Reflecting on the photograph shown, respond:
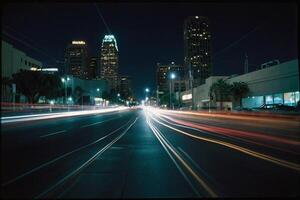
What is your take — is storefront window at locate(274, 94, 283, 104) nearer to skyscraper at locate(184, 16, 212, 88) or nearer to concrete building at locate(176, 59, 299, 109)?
concrete building at locate(176, 59, 299, 109)

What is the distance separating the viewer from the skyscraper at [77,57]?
162000 mm

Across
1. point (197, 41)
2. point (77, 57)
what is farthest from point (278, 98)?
point (77, 57)

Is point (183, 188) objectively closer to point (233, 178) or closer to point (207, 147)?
point (233, 178)

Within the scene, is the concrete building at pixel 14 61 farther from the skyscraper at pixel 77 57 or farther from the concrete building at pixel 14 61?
the skyscraper at pixel 77 57

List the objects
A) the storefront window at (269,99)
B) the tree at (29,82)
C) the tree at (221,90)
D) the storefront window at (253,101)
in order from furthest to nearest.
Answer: the tree at (221,90) → the tree at (29,82) → the storefront window at (253,101) → the storefront window at (269,99)

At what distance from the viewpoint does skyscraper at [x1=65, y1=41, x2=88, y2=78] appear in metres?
162

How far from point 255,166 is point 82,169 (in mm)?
5013

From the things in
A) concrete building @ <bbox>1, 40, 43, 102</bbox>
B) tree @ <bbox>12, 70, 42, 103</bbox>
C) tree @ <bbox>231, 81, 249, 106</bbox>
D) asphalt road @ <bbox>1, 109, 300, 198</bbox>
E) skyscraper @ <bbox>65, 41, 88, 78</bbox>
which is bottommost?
asphalt road @ <bbox>1, 109, 300, 198</bbox>

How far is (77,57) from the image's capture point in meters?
174

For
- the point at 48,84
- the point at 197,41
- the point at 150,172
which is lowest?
the point at 150,172

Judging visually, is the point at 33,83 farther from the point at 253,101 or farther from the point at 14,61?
the point at 253,101

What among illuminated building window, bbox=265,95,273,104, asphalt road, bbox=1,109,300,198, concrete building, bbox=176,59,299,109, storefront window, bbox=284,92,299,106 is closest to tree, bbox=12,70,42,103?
concrete building, bbox=176,59,299,109

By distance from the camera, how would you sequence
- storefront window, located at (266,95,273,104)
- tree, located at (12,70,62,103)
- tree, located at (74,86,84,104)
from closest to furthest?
storefront window, located at (266,95,273,104) → tree, located at (12,70,62,103) → tree, located at (74,86,84,104)

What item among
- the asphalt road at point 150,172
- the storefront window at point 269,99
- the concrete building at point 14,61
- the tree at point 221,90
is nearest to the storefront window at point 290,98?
the storefront window at point 269,99
